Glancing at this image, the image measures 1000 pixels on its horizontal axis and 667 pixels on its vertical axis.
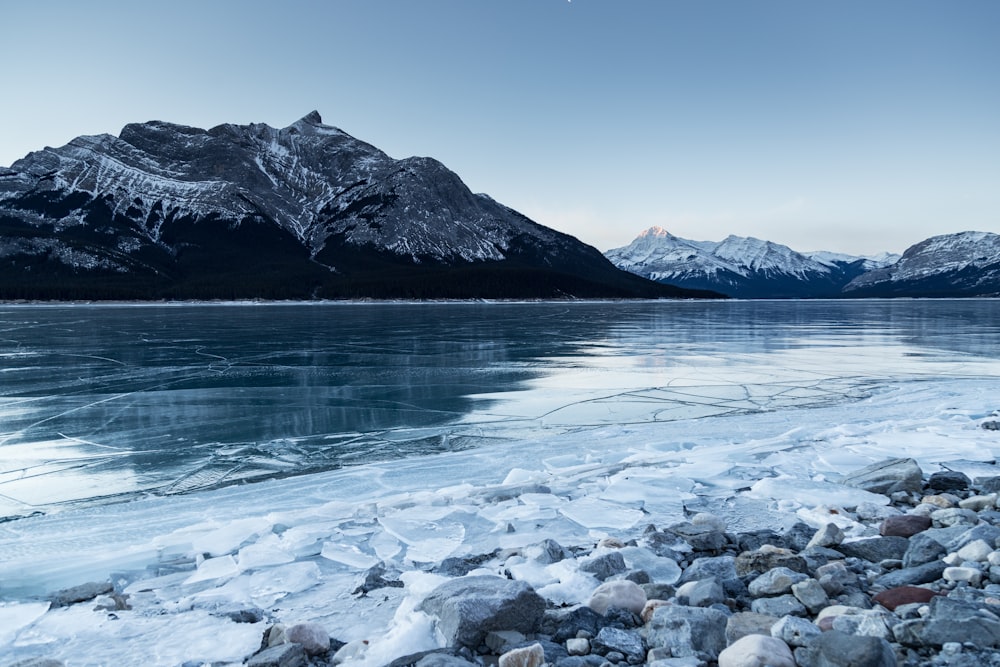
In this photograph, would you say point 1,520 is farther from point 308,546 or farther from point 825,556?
point 825,556

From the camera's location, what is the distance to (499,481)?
26.3 ft

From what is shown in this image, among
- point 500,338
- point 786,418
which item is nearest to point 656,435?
point 786,418

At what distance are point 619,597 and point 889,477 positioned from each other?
487cm

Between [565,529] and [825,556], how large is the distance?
7.75 feet

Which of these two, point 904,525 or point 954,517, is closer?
point 904,525

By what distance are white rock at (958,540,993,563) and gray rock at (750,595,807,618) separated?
1.59 meters

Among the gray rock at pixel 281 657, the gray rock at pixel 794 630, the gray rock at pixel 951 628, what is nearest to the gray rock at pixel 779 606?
the gray rock at pixel 794 630

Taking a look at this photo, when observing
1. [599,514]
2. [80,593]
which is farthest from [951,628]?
[80,593]

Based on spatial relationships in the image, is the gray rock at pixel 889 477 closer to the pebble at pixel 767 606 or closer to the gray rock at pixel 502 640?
the pebble at pixel 767 606

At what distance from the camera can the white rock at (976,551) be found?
454 cm

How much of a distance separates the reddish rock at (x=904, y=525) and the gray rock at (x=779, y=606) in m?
2.13

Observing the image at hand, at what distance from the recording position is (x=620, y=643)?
148 inches

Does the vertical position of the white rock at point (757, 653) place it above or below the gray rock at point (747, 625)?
above

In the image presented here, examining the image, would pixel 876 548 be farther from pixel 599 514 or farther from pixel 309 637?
pixel 309 637
